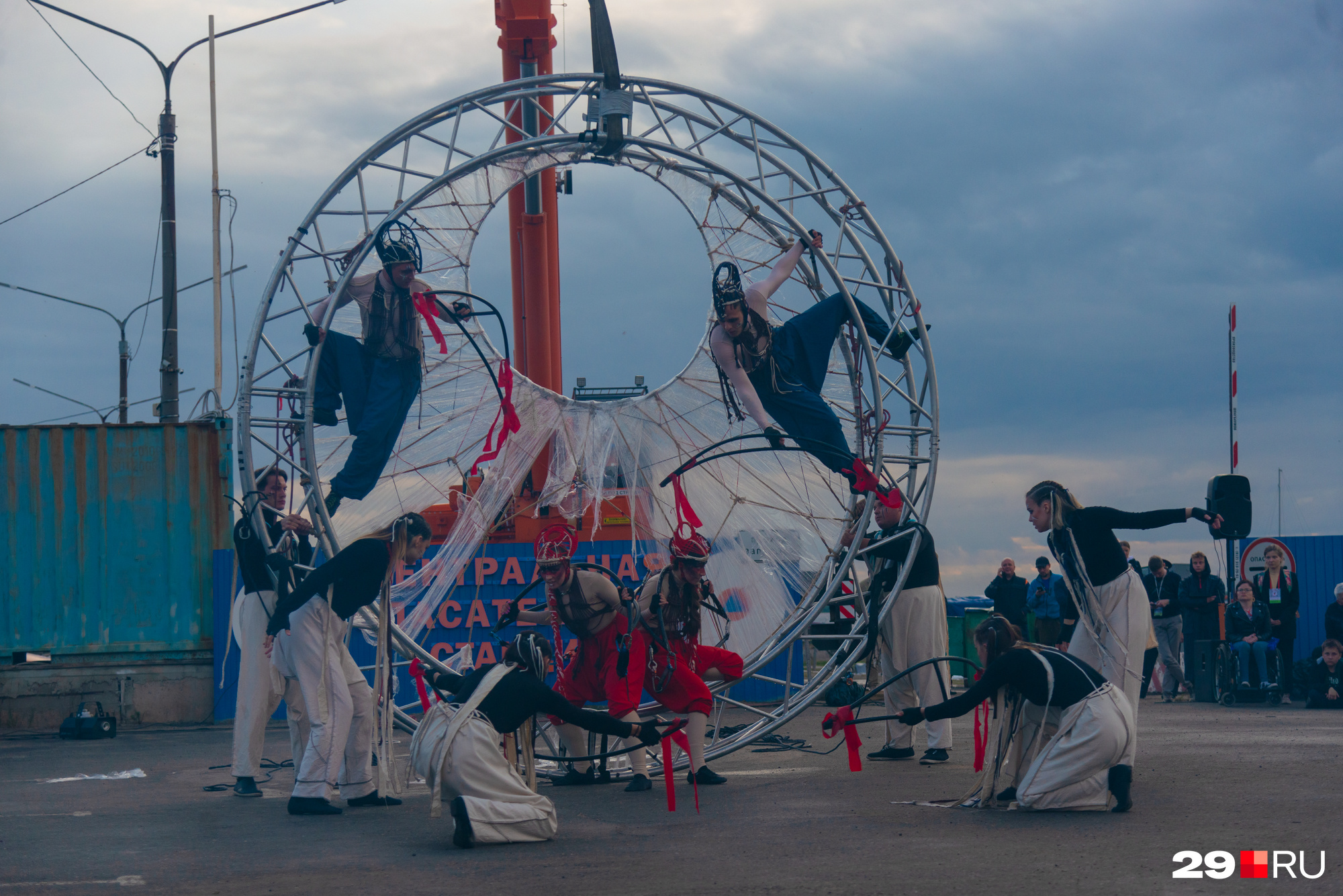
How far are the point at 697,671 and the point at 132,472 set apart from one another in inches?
285

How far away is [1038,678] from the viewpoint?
600 centimetres

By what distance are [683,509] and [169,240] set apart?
9574 millimetres

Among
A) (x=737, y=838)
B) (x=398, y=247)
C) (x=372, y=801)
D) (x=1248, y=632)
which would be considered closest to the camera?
(x=737, y=838)

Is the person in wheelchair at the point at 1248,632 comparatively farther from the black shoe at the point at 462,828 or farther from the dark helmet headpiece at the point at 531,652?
the black shoe at the point at 462,828

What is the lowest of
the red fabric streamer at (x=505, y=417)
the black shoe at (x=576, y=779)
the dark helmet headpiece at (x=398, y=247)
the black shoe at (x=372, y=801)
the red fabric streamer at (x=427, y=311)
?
the black shoe at (x=576, y=779)

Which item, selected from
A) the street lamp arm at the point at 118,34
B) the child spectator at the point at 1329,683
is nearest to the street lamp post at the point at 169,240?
the street lamp arm at the point at 118,34

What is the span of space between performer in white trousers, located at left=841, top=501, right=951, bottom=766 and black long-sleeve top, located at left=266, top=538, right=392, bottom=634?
347cm

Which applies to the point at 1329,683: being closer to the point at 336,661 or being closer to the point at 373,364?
the point at 373,364

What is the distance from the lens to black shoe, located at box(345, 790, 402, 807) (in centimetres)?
684

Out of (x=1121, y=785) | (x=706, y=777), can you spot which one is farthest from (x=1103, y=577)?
(x=706, y=777)

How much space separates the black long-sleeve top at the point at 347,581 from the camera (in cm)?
662

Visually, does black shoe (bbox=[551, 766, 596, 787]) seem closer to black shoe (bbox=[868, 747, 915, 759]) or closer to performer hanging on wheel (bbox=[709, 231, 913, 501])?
black shoe (bbox=[868, 747, 915, 759])

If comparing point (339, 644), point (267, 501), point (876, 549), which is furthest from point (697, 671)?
→ point (267, 501)

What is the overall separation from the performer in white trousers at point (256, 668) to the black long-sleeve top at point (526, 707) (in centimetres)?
198
